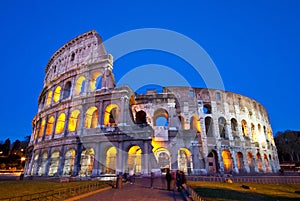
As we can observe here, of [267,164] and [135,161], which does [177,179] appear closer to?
[135,161]

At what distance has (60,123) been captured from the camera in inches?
1030

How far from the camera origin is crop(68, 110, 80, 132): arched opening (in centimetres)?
2478

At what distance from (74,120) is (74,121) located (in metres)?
0.14

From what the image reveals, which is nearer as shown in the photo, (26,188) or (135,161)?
(26,188)

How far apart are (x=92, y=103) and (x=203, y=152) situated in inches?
672

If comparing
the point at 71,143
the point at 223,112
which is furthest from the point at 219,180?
the point at 71,143

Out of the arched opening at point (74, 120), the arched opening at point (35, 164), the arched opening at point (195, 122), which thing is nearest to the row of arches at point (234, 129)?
the arched opening at point (195, 122)

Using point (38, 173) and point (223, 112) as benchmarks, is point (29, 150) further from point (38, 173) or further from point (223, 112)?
point (223, 112)

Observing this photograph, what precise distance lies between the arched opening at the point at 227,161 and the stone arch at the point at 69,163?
2126 cm

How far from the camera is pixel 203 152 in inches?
1046

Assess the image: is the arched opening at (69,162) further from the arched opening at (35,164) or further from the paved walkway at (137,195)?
the paved walkway at (137,195)

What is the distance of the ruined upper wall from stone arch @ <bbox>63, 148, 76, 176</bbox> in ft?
40.9

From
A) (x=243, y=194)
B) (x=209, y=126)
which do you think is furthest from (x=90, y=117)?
(x=243, y=194)

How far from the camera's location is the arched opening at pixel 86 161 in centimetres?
2204
